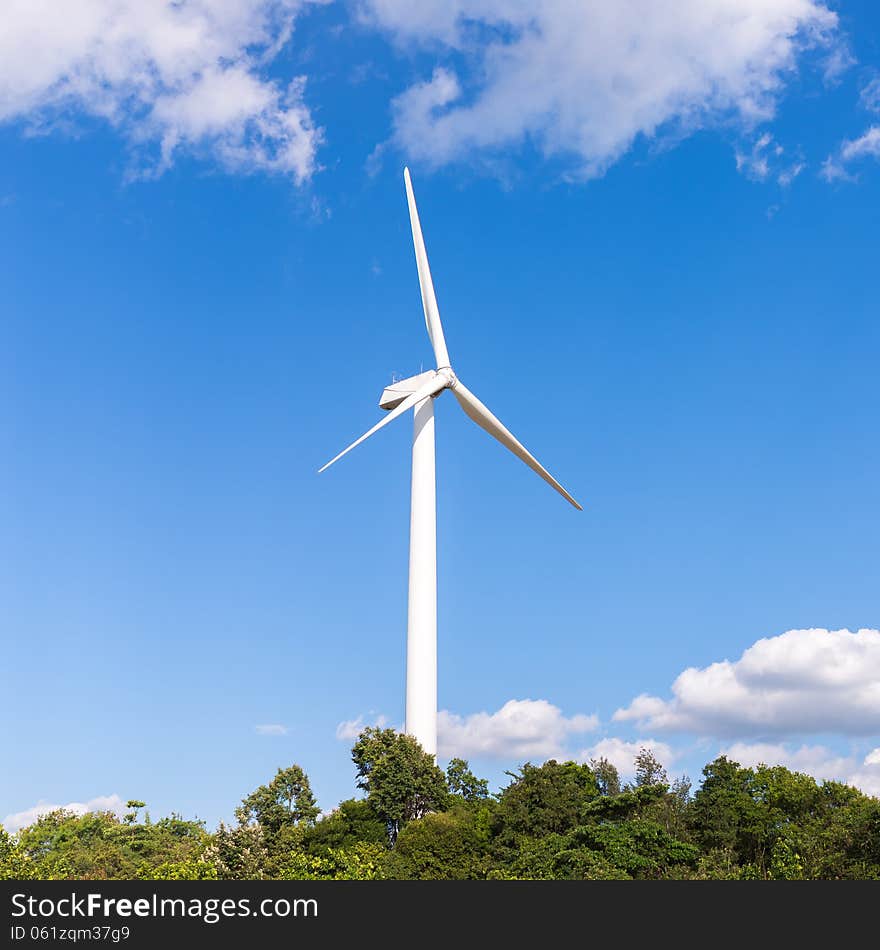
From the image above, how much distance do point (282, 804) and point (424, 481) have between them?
1987 cm

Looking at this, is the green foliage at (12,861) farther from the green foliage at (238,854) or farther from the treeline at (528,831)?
the green foliage at (238,854)

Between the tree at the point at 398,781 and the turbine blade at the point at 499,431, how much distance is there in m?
18.2

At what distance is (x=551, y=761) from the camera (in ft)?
176

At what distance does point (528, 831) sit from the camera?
49.6m

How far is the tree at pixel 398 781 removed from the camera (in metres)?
51.3

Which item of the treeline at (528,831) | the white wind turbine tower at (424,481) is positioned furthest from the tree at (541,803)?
the white wind turbine tower at (424,481)

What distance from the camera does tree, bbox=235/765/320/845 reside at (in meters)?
55.8

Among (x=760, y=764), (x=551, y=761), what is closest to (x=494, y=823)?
(x=551, y=761)

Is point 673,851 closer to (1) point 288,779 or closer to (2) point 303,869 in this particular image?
(2) point 303,869

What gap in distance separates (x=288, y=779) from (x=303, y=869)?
15124mm

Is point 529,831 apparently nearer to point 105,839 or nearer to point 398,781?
point 398,781

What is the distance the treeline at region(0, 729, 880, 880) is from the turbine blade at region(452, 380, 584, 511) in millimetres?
16748
